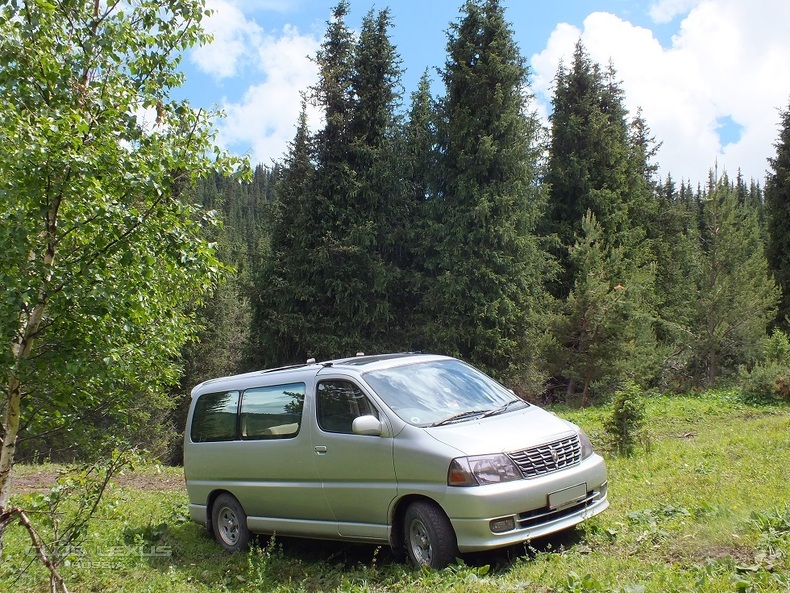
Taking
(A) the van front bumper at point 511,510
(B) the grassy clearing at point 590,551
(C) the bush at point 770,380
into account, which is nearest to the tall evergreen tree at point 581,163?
(C) the bush at point 770,380

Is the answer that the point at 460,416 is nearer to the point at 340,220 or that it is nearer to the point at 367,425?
the point at 367,425

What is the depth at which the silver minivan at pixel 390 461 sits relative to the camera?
18.1 feet

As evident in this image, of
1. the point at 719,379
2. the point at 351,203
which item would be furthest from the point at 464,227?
the point at 719,379

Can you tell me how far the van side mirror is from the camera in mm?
6027

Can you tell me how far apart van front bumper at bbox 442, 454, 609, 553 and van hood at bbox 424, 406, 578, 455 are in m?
0.33

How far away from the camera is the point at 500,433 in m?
5.81

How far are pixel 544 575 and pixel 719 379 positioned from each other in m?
21.2

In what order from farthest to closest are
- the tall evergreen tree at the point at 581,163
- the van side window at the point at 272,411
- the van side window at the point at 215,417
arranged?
the tall evergreen tree at the point at 581,163 < the van side window at the point at 215,417 < the van side window at the point at 272,411

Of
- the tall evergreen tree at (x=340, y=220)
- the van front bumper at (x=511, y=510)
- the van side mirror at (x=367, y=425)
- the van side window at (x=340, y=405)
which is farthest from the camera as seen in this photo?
the tall evergreen tree at (x=340, y=220)

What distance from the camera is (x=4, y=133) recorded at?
566cm

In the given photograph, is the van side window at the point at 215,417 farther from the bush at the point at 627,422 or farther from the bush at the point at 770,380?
the bush at the point at 770,380

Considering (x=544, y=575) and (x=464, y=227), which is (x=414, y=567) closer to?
(x=544, y=575)

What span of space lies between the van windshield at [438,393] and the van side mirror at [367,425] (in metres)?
0.27

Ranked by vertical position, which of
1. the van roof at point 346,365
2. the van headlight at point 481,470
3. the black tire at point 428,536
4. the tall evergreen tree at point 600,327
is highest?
the tall evergreen tree at point 600,327
